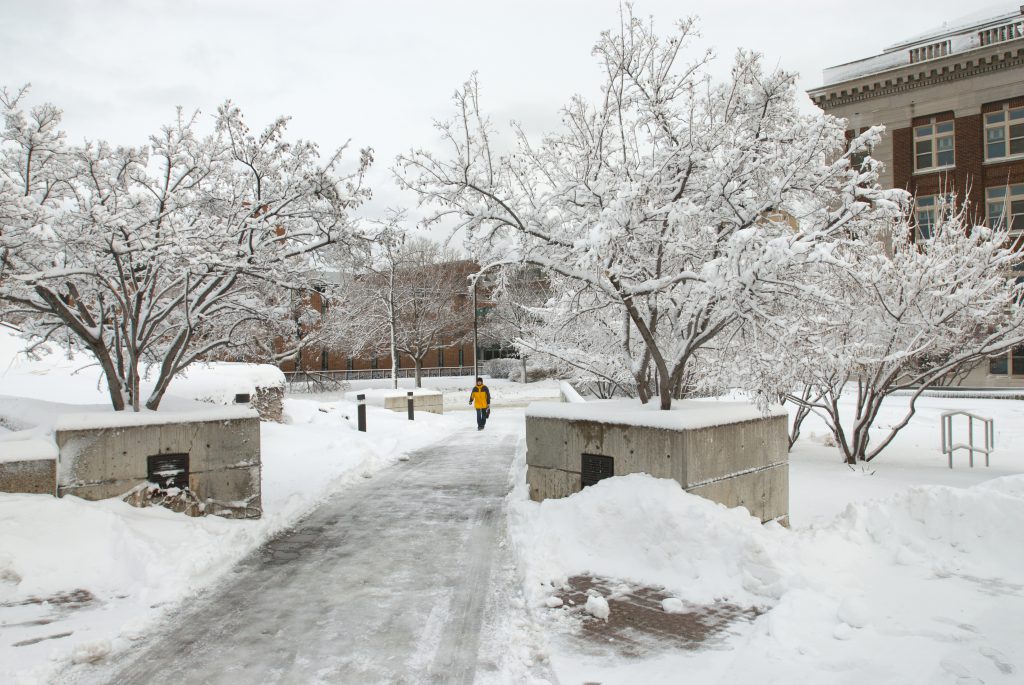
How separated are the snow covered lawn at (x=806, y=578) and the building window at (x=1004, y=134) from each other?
32.2 meters

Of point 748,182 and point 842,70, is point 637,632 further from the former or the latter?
point 842,70

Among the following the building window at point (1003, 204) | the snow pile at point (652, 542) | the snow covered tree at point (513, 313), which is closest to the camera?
the snow pile at point (652, 542)

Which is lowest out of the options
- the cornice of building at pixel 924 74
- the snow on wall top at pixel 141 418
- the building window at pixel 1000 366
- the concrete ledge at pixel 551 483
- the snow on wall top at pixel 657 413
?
the concrete ledge at pixel 551 483

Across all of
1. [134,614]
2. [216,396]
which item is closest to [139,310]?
[134,614]

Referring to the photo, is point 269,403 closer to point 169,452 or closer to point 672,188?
point 169,452

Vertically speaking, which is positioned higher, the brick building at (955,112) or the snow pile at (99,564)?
the brick building at (955,112)

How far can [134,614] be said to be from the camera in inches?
206

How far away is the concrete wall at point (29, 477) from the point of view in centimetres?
662

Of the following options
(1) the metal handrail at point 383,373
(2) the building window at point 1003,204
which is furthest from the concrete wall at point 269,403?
(2) the building window at point 1003,204

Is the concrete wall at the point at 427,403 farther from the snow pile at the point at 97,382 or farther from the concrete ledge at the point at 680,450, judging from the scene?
the concrete ledge at the point at 680,450

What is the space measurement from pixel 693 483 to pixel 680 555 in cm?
94

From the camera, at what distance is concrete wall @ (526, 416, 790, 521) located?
6953 millimetres

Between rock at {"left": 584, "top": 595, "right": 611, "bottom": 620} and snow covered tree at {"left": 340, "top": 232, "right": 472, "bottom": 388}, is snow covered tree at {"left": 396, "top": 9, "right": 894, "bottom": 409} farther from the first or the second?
snow covered tree at {"left": 340, "top": 232, "right": 472, "bottom": 388}

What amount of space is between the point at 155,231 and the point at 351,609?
5149 mm
